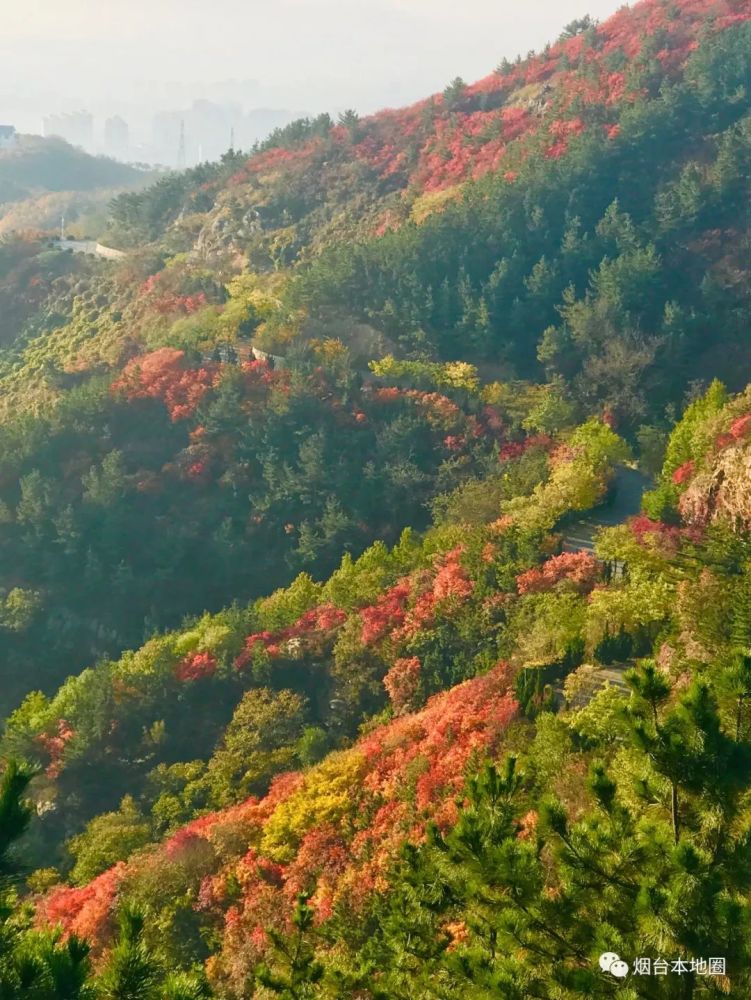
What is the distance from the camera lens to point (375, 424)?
36031 millimetres

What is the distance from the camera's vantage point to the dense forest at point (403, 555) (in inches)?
324

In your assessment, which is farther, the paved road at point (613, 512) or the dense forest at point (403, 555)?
the paved road at point (613, 512)

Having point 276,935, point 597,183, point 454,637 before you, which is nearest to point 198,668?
point 454,637

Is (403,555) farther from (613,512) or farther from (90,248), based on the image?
(90,248)

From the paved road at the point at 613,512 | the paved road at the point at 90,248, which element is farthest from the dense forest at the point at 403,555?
the paved road at the point at 90,248

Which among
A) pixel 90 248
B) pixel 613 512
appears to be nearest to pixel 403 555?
pixel 613 512

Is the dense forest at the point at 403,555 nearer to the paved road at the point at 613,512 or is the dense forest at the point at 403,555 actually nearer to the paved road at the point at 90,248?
the paved road at the point at 613,512

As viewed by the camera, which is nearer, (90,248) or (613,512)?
(613,512)

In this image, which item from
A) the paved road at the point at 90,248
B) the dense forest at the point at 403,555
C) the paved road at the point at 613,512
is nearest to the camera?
the dense forest at the point at 403,555

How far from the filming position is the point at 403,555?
27.5m

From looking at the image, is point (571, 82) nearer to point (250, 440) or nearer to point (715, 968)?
point (250, 440)

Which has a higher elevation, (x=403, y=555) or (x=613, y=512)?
(x=613, y=512)

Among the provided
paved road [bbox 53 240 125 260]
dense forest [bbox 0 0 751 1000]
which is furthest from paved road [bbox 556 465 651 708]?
paved road [bbox 53 240 125 260]

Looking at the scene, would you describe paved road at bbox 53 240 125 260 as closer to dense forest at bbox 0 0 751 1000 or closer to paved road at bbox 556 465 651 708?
dense forest at bbox 0 0 751 1000
